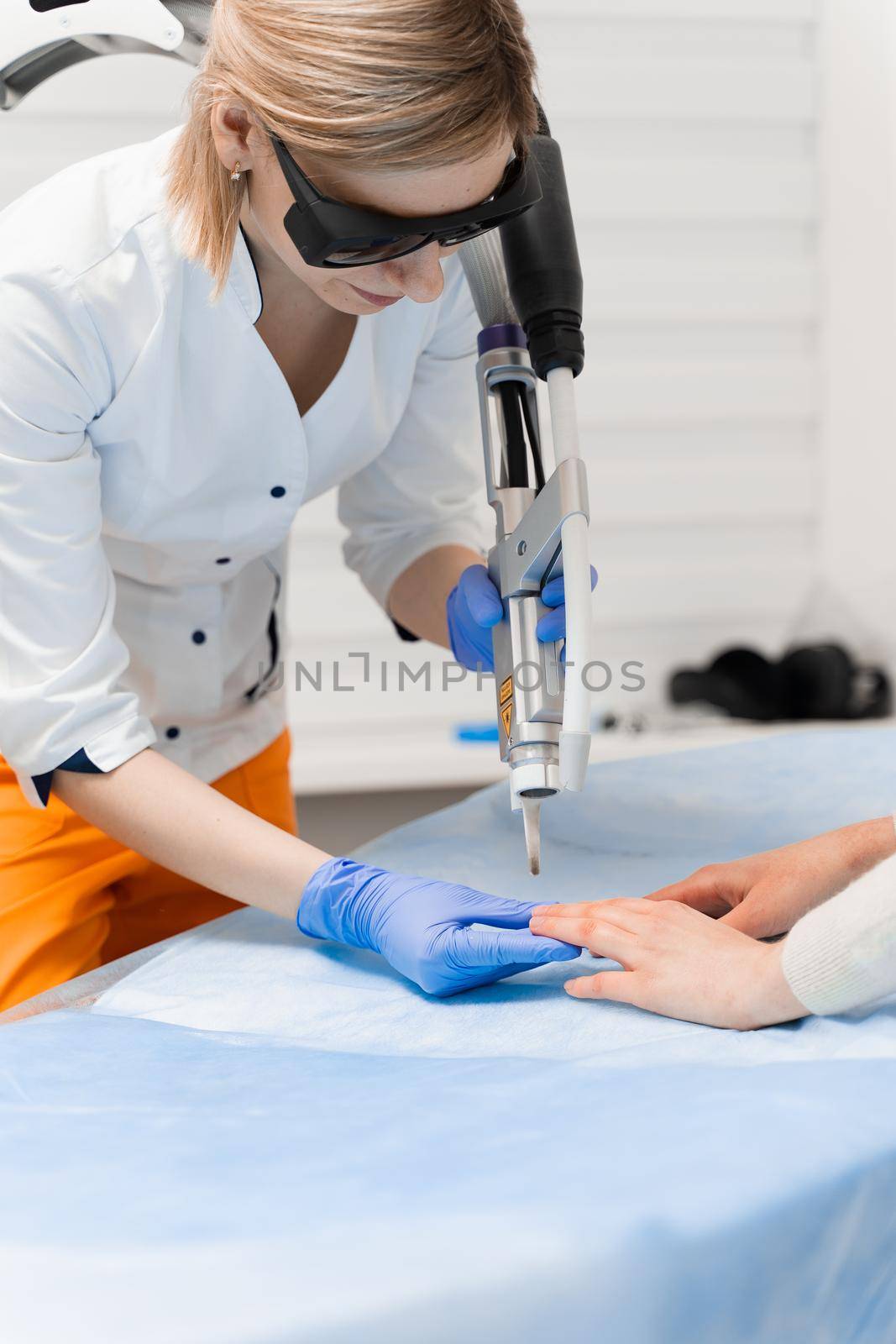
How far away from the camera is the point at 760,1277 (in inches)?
26.2

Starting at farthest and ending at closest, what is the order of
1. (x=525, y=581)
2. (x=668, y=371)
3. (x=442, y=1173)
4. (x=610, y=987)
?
(x=668, y=371), (x=525, y=581), (x=610, y=987), (x=442, y=1173)

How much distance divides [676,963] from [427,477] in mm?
918

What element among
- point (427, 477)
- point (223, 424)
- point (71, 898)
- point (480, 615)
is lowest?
point (71, 898)

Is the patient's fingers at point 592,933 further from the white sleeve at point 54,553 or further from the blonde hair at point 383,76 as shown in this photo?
the blonde hair at point 383,76

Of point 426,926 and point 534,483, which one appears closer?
point 426,926

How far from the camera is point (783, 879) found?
1154 millimetres

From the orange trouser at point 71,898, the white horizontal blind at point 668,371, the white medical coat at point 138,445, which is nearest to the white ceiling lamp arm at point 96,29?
the white medical coat at point 138,445

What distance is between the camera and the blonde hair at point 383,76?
1.01 metres

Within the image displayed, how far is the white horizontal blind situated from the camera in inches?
113

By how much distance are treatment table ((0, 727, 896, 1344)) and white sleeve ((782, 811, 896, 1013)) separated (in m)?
0.03

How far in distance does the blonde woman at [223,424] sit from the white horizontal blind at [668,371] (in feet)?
4.05

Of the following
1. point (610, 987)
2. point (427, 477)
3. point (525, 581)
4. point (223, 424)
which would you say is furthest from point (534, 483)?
point (610, 987)

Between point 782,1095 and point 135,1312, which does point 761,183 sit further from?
point 135,1312

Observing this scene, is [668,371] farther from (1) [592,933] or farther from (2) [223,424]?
(1) [592,933]
